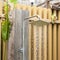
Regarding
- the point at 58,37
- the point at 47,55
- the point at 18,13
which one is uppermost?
the point at 18,13

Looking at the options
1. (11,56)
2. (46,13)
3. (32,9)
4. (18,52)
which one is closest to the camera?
(18,52)

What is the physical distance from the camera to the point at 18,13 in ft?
8.77

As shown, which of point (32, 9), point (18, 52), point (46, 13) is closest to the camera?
point (18, 52)

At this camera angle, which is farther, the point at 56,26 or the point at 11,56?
the point at 56,26

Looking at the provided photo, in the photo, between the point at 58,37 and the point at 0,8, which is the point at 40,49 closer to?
the point at 58,37

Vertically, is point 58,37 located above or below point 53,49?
above

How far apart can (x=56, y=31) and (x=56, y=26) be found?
0.35 feet

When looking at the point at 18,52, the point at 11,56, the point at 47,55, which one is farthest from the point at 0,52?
the point at 47,55

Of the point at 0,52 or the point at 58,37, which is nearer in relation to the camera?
the point at 0,52

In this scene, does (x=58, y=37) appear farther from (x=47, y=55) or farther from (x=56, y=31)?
(x=47, y=55)

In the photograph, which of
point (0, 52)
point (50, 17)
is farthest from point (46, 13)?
point (0, 52)

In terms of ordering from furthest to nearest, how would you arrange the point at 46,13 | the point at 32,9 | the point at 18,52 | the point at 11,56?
the point at 46,13 → the point at 32,9 → the point at 11,56 → the point at 18,52

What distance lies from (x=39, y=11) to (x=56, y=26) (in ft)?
1.65

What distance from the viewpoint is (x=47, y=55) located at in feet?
12.8
